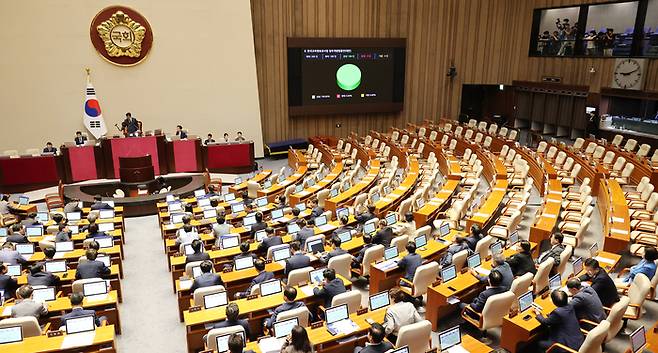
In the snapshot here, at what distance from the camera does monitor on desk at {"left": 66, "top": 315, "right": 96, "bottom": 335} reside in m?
6.03

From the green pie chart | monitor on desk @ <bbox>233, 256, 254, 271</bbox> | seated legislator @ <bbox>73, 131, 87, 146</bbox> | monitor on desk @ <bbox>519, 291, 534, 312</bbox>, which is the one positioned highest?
the green pie chart

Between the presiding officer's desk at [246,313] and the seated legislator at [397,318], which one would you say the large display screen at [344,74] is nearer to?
the presiding officer's desk at [246,313]

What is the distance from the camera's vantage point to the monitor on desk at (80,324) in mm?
6027

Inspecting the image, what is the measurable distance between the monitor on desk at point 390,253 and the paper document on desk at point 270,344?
295 centimetres

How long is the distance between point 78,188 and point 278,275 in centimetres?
991

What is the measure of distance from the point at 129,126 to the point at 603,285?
602 inches

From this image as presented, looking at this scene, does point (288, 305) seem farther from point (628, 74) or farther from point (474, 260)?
point (628, 74)

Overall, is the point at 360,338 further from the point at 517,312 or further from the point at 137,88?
the point at 137,88

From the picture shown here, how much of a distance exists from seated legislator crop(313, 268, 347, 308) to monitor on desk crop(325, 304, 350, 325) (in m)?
0.55

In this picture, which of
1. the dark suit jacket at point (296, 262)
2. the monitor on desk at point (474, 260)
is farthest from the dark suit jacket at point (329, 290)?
the monitor on desk at point (474, 260)

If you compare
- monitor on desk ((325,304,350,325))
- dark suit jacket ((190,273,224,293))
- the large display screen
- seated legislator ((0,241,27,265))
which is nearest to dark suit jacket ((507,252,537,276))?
monitor on desk ((325,304,350,325))

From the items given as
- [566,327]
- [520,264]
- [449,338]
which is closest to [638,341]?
[566,327]

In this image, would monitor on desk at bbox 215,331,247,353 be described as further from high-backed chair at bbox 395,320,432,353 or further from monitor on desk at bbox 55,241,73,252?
monitor on desk at bbox 55,241,73,252

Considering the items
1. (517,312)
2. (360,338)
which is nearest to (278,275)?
(360,338)
